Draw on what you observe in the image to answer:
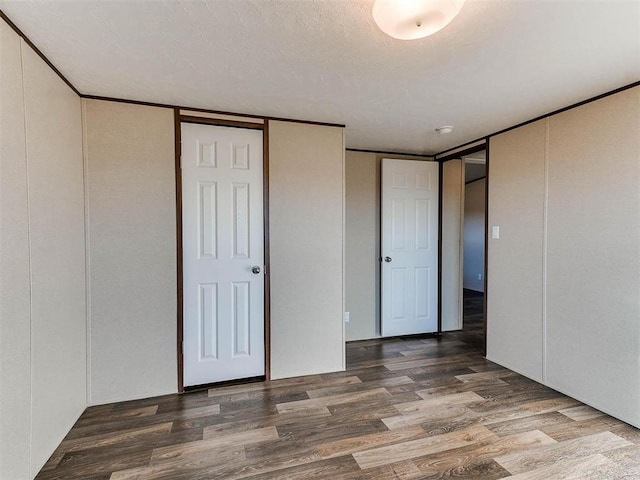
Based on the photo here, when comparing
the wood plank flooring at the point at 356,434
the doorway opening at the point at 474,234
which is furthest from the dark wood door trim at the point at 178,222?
the doorway opening at the point at 474,234

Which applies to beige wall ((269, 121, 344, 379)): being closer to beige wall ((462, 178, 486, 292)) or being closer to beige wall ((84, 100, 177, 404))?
beige wall ((84, 100, 177, 404))

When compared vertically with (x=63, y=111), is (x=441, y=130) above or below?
above

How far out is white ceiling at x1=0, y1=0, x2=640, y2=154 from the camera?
144 cm

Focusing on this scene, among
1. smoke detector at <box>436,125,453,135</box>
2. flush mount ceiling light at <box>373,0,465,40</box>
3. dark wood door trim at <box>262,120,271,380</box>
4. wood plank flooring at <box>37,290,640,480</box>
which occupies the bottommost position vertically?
wood plank flooring at <box>37,290,640,480</box>

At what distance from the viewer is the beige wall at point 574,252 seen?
84.8 inches

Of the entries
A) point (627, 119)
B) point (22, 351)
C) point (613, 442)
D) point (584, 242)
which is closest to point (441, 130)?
point (627, 119)

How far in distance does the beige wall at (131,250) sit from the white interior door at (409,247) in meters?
2.40

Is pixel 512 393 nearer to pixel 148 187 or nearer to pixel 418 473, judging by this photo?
pixel 418 473

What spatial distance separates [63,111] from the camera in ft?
6.64

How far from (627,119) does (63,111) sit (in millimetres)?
3669

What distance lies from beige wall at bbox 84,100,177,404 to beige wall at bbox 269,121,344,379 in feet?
2.72

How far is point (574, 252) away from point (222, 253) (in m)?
2.78

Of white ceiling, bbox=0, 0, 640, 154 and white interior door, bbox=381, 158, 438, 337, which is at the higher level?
white ceiling, bbox=0, 0, 640, 154

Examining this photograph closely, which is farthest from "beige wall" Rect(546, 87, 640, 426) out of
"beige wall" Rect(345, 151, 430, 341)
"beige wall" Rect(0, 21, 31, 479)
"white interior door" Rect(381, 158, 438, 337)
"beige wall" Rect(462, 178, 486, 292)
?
"beige wall" Rect(462, 178, 486, 292)
